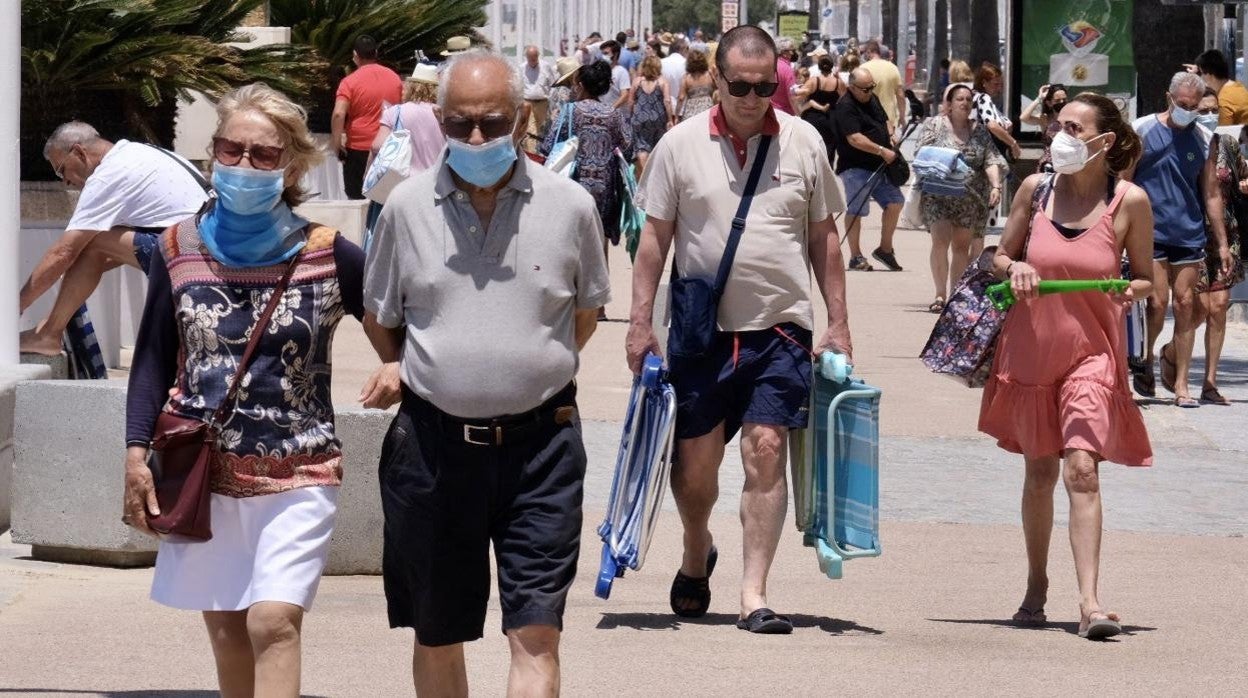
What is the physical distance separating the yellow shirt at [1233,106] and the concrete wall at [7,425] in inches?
387

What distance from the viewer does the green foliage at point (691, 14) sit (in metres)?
135

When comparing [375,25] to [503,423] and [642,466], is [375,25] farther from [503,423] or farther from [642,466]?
[503,423]

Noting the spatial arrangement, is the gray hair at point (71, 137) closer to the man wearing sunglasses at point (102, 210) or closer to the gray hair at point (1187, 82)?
the man wearing sunglasses at point (102, 210)

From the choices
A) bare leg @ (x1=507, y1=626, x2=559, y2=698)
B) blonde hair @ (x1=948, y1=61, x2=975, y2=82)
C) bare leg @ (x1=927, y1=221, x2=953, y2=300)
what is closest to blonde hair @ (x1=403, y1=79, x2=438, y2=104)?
bare leg @ (x1=927, y1=221, x2=953, y2=300)

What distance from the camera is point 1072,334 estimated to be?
6613mm

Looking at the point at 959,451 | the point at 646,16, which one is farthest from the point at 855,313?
the point at 646,16

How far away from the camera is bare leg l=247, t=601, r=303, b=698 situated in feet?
14.6

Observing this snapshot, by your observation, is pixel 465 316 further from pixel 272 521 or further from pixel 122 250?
pixel 122 250

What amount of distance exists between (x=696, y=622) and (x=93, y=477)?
2096mm

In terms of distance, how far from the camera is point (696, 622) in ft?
21.9

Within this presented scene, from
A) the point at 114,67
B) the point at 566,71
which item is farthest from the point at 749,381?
the point at 566,71

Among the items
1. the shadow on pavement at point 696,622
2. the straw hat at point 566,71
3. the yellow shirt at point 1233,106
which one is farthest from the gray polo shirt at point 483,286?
the yellow shirt at point 1233,106

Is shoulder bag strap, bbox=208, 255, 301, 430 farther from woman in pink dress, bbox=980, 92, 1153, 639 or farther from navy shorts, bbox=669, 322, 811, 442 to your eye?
woman in pink dress, bbox=980, 92, 1153, 639

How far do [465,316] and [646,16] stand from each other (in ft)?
333
